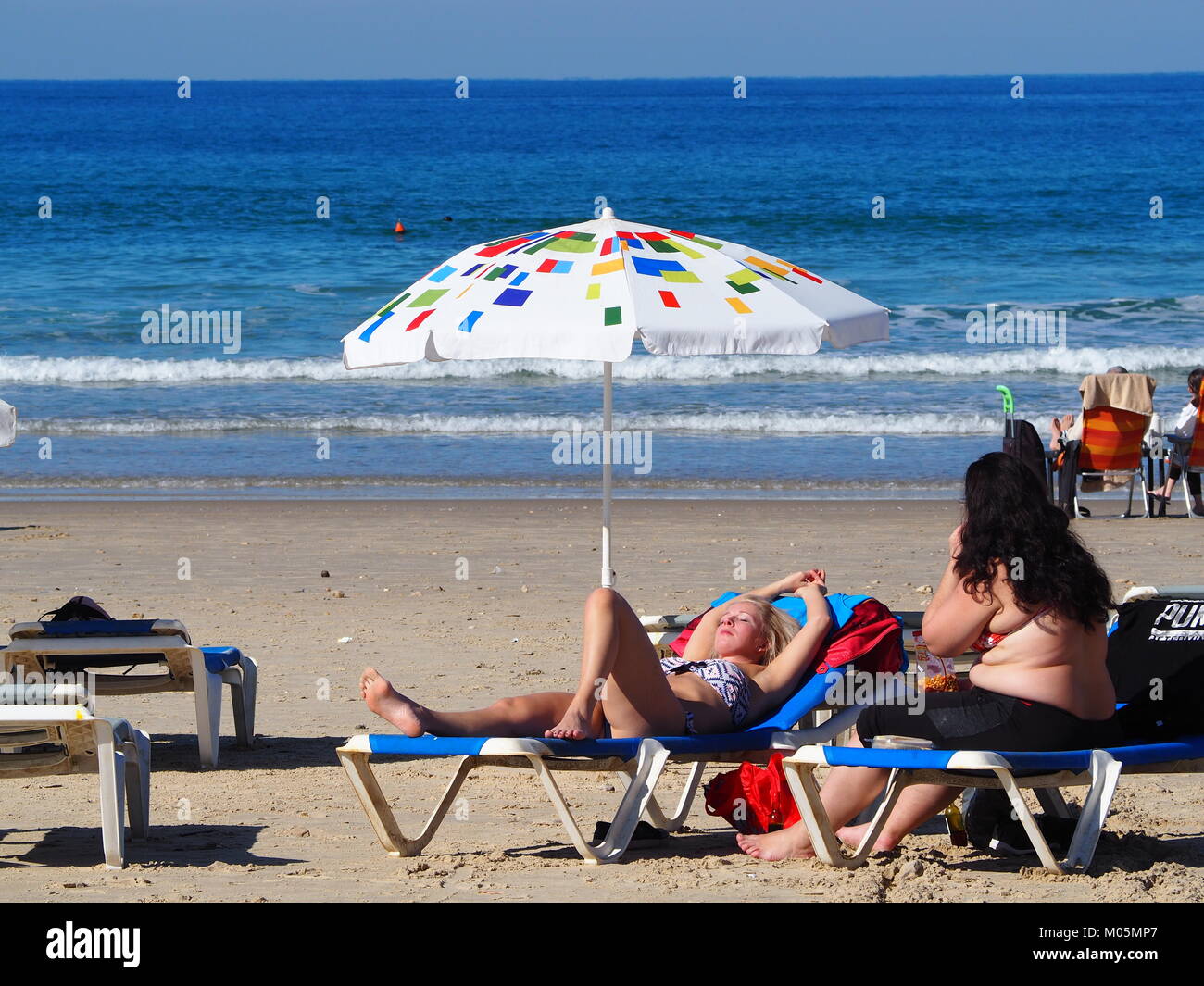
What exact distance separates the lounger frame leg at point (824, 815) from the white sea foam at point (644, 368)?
14340 millimetres

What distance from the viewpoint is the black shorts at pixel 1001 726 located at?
394cm

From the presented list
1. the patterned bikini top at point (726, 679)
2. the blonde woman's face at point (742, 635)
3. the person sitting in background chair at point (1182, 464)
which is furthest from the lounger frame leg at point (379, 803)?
the person sitting in background chair at point (1182, 464)

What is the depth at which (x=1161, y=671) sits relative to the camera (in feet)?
13.6

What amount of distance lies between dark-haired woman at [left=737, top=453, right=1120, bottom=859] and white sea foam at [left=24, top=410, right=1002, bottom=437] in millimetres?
10947

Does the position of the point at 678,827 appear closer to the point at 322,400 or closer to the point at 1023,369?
the point at 322,400

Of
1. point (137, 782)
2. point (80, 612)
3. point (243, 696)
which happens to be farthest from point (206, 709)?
point (137, 782)

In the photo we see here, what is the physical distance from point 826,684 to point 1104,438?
7388 millimetres

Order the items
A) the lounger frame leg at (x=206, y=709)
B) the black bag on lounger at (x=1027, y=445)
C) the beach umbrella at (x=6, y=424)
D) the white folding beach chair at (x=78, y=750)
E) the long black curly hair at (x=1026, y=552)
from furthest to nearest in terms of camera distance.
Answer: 1. the black bag on lounger at (x=1027, y=445)
2. the beach umbrella at (x=6, y=424)
3. the lounger frame leg at (x=206, y=709)
4. the white folding beach chair at (x=78, y=750)
5. the long black curly hair at (x=1026, y=552)

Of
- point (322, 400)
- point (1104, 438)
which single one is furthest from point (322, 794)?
point (322, 400)

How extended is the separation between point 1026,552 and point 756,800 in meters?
1.12

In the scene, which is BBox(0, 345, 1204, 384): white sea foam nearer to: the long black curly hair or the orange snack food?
the orange snack food

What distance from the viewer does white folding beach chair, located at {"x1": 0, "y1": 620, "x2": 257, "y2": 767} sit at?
5.30 m

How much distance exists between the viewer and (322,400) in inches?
671

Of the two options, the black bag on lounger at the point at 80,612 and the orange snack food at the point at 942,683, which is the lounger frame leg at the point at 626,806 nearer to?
the orange snack food at the point at 942,683
